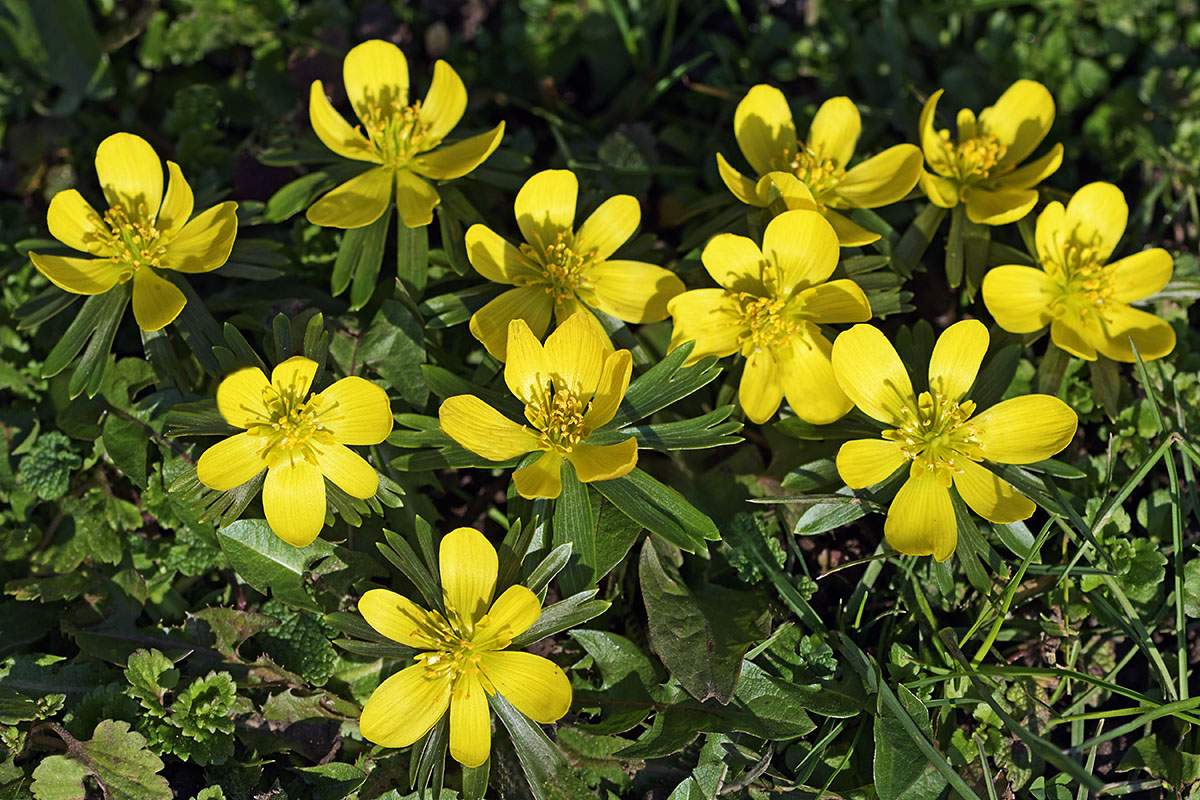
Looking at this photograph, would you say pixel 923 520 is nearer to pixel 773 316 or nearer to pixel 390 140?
pixel 773 316

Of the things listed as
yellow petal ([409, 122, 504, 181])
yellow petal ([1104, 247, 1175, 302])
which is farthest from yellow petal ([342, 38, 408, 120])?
yellow petal ([1104, 247, 1175, 302])

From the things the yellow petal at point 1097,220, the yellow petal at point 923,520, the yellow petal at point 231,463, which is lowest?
the yellow petal at point 923,520

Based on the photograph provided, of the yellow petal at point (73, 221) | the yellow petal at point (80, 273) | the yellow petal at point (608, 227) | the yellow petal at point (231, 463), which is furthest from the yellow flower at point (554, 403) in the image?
the yellow petal at point (73, 221)

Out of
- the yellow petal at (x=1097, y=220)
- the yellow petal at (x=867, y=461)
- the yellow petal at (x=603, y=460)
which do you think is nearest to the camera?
the yellow petal at (x=603, y=460)

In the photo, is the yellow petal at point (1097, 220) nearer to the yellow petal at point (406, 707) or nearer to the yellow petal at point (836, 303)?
the yellow petal at point (836, 303)

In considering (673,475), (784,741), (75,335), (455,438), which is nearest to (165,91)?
(75,335)

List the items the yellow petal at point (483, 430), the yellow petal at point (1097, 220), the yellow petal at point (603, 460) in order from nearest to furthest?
the yellow petal at point (603, 460), the yellow petal at point (483, 430), the yellow petal at point (1097, 220)
